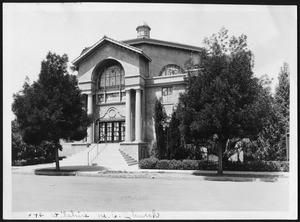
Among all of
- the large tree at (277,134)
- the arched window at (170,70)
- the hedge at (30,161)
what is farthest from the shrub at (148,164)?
the arched window at (170,70)

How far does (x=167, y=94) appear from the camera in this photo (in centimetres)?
2741

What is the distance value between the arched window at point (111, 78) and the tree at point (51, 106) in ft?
27.8

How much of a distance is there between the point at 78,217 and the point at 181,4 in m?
8.14

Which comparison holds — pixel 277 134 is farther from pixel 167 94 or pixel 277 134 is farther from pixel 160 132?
pixel 167 94

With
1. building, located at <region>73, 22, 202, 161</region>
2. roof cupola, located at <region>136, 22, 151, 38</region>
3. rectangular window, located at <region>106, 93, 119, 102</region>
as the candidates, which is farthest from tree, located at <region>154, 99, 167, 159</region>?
roof cupola, located at <region>136, 22, 151, 38</region>

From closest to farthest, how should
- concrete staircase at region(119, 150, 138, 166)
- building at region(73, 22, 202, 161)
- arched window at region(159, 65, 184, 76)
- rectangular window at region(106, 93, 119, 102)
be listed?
concrete staircase at region(119, 150, 138, 166), building at region(73, 22, 202, 161), rectangular window at region(106, 93, 119, 102), arched window at region(159, 65, 184, 76)

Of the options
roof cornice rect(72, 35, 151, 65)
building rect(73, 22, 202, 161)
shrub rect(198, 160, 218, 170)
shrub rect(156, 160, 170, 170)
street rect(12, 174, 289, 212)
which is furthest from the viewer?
building rect(73, 22, 202, 161)

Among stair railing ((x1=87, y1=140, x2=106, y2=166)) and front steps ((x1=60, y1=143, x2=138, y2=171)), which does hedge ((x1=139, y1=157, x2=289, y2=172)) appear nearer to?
front steps ((x1=60, y1=143, x2=138, y2=171))

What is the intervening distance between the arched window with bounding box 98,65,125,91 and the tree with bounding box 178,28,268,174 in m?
13.0

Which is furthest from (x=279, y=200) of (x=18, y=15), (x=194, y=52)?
(x=194, y=52)

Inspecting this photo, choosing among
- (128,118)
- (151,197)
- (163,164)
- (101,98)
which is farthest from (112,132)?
(151,197)

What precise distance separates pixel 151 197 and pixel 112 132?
18.3 meters

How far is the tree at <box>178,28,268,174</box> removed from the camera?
1541cm

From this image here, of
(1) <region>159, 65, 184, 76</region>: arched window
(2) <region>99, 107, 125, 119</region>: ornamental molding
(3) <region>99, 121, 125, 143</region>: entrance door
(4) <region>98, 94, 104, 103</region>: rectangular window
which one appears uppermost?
(1) <region>159, 65, 184, 76</region>: arched window
